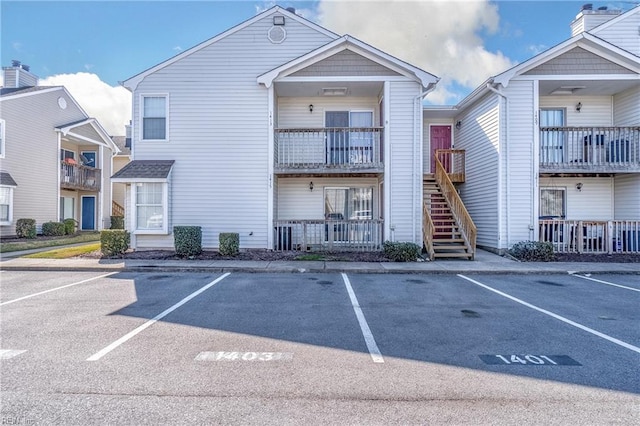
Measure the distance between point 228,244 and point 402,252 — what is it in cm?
567

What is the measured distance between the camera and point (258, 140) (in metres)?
12.8

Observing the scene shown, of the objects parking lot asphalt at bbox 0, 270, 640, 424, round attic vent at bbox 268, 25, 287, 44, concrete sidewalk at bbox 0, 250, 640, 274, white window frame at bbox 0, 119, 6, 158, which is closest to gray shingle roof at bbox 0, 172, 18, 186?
white window frame at bbox 0, 119, 6, 158

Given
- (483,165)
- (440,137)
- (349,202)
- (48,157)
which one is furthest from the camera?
(48,157)

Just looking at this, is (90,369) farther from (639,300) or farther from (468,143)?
(468,143)

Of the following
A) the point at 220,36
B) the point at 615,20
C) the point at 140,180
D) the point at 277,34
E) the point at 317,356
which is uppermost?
the point at 615,20

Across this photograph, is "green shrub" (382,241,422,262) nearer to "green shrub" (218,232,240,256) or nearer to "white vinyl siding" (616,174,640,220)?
"green shrub" (218,232,240,256)

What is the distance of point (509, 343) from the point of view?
466 cm

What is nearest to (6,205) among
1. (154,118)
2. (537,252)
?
(154,118)

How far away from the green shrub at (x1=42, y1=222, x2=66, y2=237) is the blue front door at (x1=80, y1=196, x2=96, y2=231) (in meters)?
4.43

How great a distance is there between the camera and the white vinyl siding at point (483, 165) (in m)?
12.8

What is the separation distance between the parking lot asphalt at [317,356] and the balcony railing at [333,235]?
4.94m

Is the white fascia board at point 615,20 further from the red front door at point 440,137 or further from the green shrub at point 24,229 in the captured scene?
the green shrub at point 24,229

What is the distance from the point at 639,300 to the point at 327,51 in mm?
11107

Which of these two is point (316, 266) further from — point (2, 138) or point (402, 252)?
point (2, 138)
